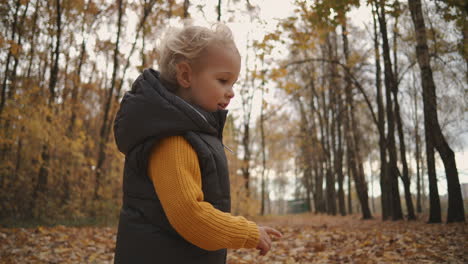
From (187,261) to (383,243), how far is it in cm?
487

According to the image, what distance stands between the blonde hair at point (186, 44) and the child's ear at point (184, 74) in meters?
0.02

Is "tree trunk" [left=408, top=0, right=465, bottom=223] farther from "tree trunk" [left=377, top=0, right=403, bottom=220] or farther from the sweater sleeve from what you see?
the sweater sleeve

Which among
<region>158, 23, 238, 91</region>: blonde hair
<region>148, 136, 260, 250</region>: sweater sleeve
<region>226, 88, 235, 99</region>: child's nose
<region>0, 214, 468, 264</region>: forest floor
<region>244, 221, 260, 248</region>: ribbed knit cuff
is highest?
<region>158, 23, 238, 91</region>: blonde hair

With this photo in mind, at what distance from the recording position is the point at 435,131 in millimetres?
7891

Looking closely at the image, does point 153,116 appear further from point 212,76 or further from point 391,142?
point 391,142

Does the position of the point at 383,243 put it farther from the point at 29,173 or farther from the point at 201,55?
the point at 29,173

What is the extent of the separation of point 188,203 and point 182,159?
6.5 inches

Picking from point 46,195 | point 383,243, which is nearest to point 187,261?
point 383,243

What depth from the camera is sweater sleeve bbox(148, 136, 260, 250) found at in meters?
1.21

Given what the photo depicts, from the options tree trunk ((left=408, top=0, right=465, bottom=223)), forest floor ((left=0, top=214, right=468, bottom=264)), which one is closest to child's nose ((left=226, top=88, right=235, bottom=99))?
forest floor ((left=0, top=214, right=468, bottom=264))

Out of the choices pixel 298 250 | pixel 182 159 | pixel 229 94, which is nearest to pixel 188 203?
pixel 182 159

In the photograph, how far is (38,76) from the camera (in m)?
14.0

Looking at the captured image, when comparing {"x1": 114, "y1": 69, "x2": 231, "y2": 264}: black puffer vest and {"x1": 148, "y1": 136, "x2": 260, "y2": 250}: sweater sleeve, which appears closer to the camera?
{"x1": 148, "y1": 136, "x2": 260, "y2": 250}: sweater sleeve

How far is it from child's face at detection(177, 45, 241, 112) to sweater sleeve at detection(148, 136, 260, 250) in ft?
0.91
